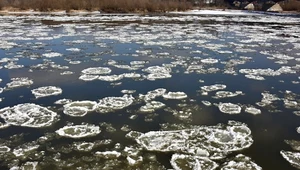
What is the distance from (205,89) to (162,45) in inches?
215

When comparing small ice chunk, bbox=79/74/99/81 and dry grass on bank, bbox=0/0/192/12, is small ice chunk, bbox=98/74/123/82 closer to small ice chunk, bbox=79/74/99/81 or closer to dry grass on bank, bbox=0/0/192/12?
small ice chunk, bbox=79/74/99/81

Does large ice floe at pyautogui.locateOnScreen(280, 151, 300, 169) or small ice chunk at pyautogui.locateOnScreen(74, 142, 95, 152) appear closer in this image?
large ice floe at pyautogui.locateOnScreen(280, 151, 300, 169)

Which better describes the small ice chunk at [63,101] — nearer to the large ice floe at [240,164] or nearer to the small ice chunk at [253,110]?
the large ice floe at [240,164]

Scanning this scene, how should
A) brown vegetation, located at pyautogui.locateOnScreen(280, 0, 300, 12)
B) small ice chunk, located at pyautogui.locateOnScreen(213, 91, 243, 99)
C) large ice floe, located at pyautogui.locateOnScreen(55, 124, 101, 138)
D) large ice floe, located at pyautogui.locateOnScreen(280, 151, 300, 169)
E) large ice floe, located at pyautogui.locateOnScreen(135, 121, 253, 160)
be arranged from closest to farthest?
large ice floe, located at pyautogui.locateOnScreen(280, 151, 300, 169) < large ice floe, located at pyautogui.locateOnScreen(135, 121, 253, 160) < large ice floe, located at pyautogui.locateOnScreen(55, 124, 101, 138) < small ice chunk, located at pyautogui.locateOnScreen(213, 91, 243, 99) < brown vegetation, located at pyautogui.locateOnScreen(280, 0, 300, 12)

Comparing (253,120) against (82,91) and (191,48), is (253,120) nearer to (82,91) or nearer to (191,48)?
(82,91)

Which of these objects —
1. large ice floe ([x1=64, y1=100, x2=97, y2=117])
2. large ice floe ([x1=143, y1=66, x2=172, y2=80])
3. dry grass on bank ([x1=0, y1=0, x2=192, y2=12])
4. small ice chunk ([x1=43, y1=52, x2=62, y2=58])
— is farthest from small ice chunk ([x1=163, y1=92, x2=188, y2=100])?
dry grass on bank ([x1=0, y1=0, x2=192, y2=12])

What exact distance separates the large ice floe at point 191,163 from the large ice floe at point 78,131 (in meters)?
1.28

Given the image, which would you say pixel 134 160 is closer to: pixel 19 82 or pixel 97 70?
pixel 19 82

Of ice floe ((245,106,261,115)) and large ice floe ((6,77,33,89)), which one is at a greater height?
large ice floe ((6,77,33,89))

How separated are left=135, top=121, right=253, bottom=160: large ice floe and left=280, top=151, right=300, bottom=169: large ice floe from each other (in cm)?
44

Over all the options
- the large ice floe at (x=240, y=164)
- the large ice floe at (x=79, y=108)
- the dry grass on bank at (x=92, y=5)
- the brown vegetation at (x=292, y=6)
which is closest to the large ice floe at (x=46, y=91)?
the large ice floe at (x=79, y=108)

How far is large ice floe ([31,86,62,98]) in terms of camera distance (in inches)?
211

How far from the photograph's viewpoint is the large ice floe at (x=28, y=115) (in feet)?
13.8

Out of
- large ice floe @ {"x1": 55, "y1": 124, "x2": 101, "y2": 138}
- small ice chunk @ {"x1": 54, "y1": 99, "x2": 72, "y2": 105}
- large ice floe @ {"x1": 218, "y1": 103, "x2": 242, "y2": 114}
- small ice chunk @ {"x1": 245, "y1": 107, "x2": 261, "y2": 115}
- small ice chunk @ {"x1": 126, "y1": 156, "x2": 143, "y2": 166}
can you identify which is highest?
small ice chunk @ {"x1": 54, "y1": 99, "x2": 72, "y2": 105}
